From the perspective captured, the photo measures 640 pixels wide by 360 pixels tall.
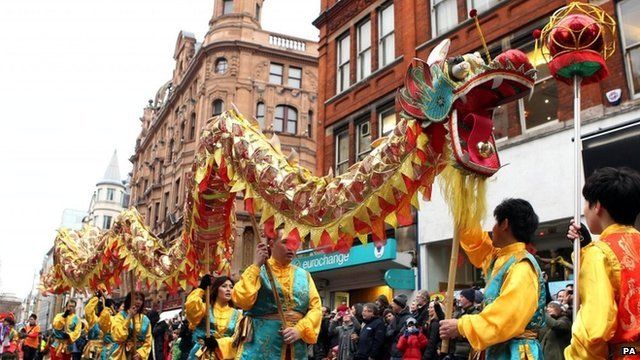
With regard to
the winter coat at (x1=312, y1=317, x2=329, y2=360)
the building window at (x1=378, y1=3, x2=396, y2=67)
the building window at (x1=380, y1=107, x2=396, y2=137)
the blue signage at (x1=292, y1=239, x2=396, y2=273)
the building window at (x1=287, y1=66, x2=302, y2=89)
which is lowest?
the winter coat at (x1=312, y1=317, x2=329, y2=360)

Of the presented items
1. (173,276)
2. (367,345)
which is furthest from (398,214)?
(367,345)

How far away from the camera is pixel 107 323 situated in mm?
9938

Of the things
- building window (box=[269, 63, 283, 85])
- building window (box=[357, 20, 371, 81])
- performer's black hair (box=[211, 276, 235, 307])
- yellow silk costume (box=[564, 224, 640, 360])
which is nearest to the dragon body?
yellow silk costume (box=[564, 224, 640, 360])

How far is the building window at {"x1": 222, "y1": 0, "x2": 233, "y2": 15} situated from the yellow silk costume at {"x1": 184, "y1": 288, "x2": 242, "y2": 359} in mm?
33389

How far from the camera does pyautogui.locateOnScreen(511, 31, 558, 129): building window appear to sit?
494 inches

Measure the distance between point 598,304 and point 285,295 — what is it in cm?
306

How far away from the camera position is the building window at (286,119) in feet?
116

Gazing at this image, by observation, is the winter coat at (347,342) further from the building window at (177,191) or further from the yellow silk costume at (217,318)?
the building window at (177,191)

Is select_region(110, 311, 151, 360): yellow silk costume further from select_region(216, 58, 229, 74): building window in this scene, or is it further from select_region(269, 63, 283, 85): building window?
select_region(216, 58, 229, 74): building window

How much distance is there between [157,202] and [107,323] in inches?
1377

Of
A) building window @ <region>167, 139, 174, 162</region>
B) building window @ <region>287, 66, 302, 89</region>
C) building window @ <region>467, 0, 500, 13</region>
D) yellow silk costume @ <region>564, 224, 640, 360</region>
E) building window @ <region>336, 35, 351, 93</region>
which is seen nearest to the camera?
yellow silk costume @ <region>564, 224, 640, 360</region>

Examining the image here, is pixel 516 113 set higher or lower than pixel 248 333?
higher

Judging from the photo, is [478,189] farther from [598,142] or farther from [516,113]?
[516,113]

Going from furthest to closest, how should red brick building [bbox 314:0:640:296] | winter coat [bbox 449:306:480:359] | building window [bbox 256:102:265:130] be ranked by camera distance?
building window [bbox 256:102:265:130]
red brick building [bbox 314:0:640:296]
winter coat [bbox 449:306:480:359]
